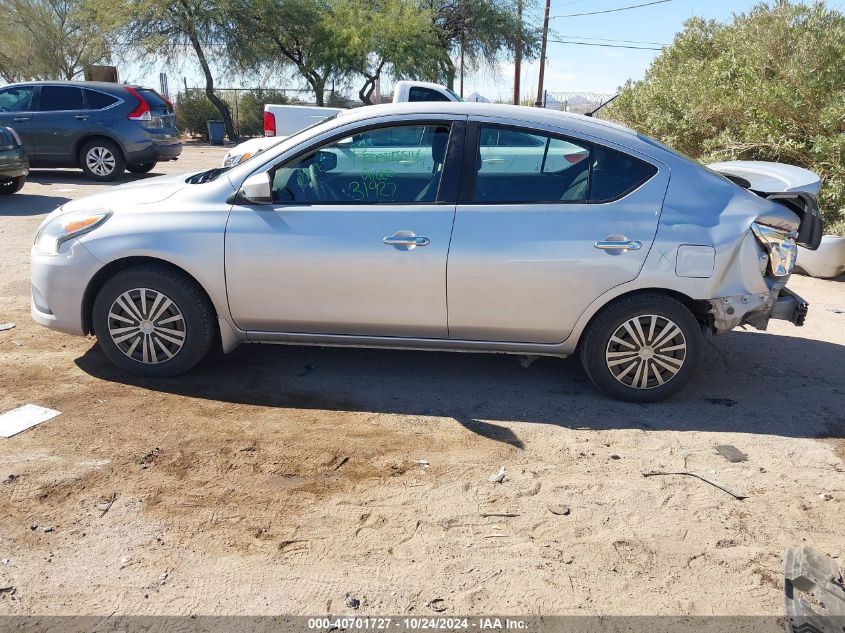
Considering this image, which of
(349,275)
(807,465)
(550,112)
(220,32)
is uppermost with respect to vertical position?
(220,32)

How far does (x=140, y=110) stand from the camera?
14594mm

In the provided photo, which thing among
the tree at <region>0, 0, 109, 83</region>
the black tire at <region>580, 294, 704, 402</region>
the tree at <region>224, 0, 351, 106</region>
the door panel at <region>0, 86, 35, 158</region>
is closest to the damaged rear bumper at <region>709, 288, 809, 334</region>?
the black tire at <region>580, 294, 704, 402</region>

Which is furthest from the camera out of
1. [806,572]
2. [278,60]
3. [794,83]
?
[278,60]

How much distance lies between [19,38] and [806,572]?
4256 centimetres

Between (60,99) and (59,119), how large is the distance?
39 cm

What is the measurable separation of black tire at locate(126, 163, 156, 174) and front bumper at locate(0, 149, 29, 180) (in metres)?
3.09

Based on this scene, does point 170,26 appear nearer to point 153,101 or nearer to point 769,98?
point 153,101

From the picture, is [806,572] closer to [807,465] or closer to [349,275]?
[807,465]

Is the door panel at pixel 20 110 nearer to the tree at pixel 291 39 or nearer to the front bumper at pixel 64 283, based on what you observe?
the front bumper at pixel 64 283

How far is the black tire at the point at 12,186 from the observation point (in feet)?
40.2

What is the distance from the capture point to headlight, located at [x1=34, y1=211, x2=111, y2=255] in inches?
191

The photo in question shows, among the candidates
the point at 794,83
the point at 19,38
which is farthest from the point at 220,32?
the point at 794,83

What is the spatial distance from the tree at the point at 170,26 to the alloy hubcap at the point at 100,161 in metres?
16.2

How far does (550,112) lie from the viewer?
4.98 metres
